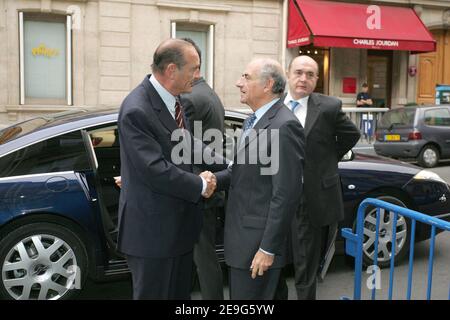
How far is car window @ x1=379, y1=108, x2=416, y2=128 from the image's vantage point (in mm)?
13656

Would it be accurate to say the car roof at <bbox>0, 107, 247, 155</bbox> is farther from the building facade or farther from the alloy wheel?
the building facade

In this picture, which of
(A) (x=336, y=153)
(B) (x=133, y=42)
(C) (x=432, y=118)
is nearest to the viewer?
(A) (x=336, y=153)

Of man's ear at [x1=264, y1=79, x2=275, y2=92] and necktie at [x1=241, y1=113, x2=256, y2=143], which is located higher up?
man's ear at [x1=264, y1=79, x2=275, y2=92]

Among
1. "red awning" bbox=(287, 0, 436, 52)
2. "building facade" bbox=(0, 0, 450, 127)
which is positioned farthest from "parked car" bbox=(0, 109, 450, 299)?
"red awning" bbox=(287, 0, 436, 52)

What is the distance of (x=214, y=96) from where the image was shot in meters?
4.07

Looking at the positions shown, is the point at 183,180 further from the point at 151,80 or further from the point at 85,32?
the point at 85,32

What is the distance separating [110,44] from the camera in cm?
1478

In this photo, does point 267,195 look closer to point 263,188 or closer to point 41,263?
point 263,188

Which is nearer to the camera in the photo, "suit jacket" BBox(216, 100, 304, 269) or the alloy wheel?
"suit jacket" BBox(216, 100, 304, 269)

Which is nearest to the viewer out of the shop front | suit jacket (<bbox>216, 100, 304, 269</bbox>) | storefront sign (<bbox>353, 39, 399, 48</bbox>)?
suit jacket (<bbox>216, 100, 304, 269</bbox>)

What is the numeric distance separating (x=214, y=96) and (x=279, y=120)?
1206 mm

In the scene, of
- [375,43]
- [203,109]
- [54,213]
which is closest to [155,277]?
[203,109]

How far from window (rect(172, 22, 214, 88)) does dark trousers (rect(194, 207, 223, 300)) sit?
12.3 meters
